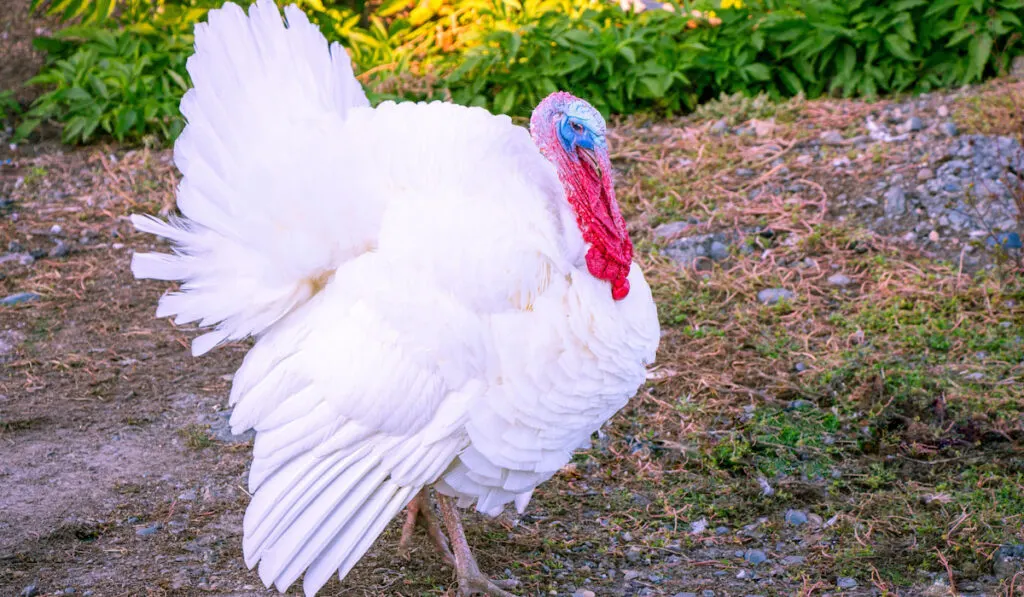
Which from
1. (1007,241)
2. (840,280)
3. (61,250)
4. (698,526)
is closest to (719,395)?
(698,526)

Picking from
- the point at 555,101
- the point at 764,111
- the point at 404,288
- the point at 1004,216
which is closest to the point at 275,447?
the point at 404,288

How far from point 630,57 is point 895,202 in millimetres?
2124

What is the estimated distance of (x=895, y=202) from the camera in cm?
627

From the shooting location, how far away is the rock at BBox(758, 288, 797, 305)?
571 centimetres

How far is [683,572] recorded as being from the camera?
156 inches

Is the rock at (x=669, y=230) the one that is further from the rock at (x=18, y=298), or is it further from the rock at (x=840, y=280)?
the rock at (x=18, y=298)

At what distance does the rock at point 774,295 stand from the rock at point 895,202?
3.18ft

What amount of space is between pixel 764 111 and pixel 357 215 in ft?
15.3

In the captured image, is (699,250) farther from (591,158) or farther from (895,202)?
(591,158)

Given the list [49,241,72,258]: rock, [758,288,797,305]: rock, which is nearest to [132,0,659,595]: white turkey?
[758,288,797,305]: rock

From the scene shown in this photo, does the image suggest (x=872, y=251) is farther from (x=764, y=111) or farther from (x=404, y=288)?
(x=404, y=288)

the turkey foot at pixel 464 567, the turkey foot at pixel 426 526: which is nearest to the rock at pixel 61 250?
the turkey foot at pixel 426 526

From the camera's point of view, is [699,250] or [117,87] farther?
[117,87]

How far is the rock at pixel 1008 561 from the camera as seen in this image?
3.73m
